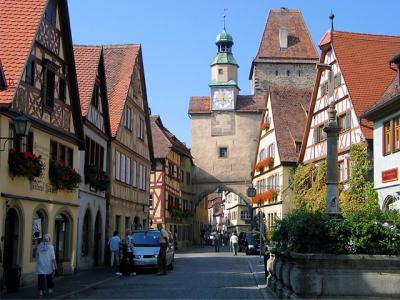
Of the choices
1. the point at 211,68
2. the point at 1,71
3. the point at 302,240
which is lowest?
the point at 302,240

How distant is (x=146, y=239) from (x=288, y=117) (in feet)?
83.9

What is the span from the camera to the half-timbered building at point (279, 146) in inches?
1880

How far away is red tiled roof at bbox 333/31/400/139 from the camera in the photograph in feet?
113

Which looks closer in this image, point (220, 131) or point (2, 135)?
point (2, 135)

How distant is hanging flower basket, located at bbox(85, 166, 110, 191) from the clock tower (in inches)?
1633

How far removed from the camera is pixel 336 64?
37.0 m

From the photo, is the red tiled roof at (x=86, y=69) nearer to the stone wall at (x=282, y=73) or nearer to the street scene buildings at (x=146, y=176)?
the street scene buildings at (x=146, y=176)

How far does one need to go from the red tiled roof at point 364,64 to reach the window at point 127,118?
37.7 feet

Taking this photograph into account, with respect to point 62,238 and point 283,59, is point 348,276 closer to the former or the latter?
point 62,238

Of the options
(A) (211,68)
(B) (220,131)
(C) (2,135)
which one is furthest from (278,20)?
(C) (2,135)

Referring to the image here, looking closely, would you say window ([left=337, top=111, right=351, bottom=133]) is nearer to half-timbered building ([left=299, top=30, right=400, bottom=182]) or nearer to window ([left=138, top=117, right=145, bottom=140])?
half-timbered building ([left=299, top=30, right=400, bottom=182])

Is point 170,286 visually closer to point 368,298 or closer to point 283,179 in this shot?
point 368,298

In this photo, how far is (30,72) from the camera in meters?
20.3

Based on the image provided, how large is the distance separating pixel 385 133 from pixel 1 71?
17.0 metres
